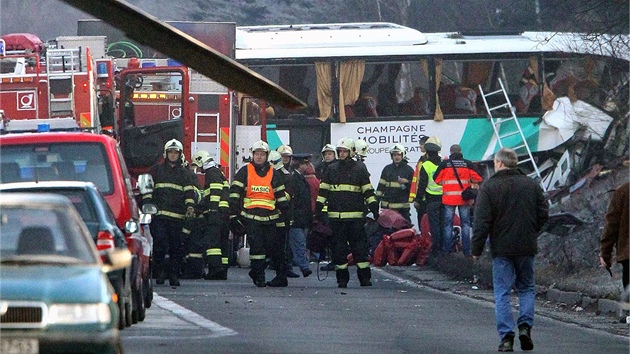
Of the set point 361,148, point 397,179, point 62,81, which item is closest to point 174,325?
point 62,81

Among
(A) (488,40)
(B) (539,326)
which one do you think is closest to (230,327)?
(B) (539,326)

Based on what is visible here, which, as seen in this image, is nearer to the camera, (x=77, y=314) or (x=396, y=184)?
(x=77, y=314)

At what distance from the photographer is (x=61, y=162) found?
573 inches

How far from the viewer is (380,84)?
102ft

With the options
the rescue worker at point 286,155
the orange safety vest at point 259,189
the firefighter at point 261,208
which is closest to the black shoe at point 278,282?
the firefighter at point 261,208

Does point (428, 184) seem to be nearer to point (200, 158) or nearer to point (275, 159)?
point (275, 159)

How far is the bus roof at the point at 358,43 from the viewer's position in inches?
1209

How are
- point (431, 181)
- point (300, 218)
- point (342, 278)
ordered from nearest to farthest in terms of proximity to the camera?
point (342, 278), point (300, 218), point (431, 181)

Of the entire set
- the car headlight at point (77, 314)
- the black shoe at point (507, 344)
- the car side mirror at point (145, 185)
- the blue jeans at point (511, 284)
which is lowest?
the black shoe at point (507, 344)

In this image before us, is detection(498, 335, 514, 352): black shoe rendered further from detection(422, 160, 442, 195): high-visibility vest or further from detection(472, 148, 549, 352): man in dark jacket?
detection(422, 160, 442, 195): high-visibility vest

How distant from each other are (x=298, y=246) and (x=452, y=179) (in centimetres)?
336

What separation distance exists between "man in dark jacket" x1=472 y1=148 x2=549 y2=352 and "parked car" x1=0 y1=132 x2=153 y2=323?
3.31 metres

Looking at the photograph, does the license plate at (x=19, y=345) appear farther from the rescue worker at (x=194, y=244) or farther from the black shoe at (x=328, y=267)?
the black shoe at (x=328, y=267)

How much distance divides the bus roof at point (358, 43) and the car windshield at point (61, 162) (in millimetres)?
15865
